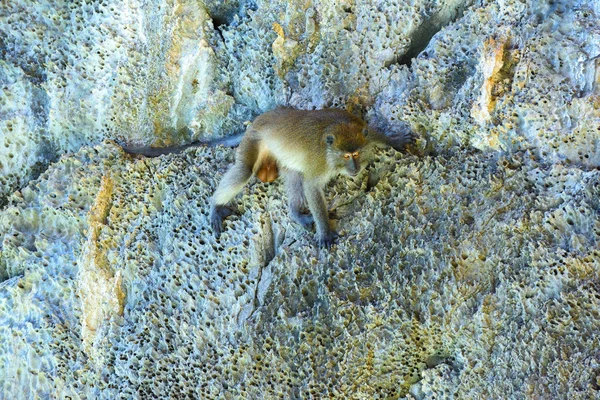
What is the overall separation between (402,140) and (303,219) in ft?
2.89

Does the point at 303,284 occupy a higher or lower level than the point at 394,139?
lower

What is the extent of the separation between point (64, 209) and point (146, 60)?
137 centimetres

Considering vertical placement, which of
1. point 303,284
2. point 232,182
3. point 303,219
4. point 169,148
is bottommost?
point 303,284

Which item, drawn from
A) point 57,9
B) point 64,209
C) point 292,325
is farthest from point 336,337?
point 57,9

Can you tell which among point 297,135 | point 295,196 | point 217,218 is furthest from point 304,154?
point 217,218

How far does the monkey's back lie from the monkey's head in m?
0.07

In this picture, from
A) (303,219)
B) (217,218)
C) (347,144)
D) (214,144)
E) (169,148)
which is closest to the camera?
(347,144)

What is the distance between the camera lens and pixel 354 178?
4.57m

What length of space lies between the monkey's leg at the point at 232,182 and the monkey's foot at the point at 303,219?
0.42 meters

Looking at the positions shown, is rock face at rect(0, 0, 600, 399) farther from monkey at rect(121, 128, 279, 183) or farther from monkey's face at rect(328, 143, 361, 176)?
monkey's face at rect(328, 143, 361, 176)

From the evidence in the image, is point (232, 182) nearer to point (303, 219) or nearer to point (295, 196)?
point (295, 196)

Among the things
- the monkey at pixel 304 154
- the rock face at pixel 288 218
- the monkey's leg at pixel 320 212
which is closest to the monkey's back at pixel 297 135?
the monkey at pixel 304 154

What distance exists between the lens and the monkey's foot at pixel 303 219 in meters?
4.49

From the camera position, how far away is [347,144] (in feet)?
14.1
